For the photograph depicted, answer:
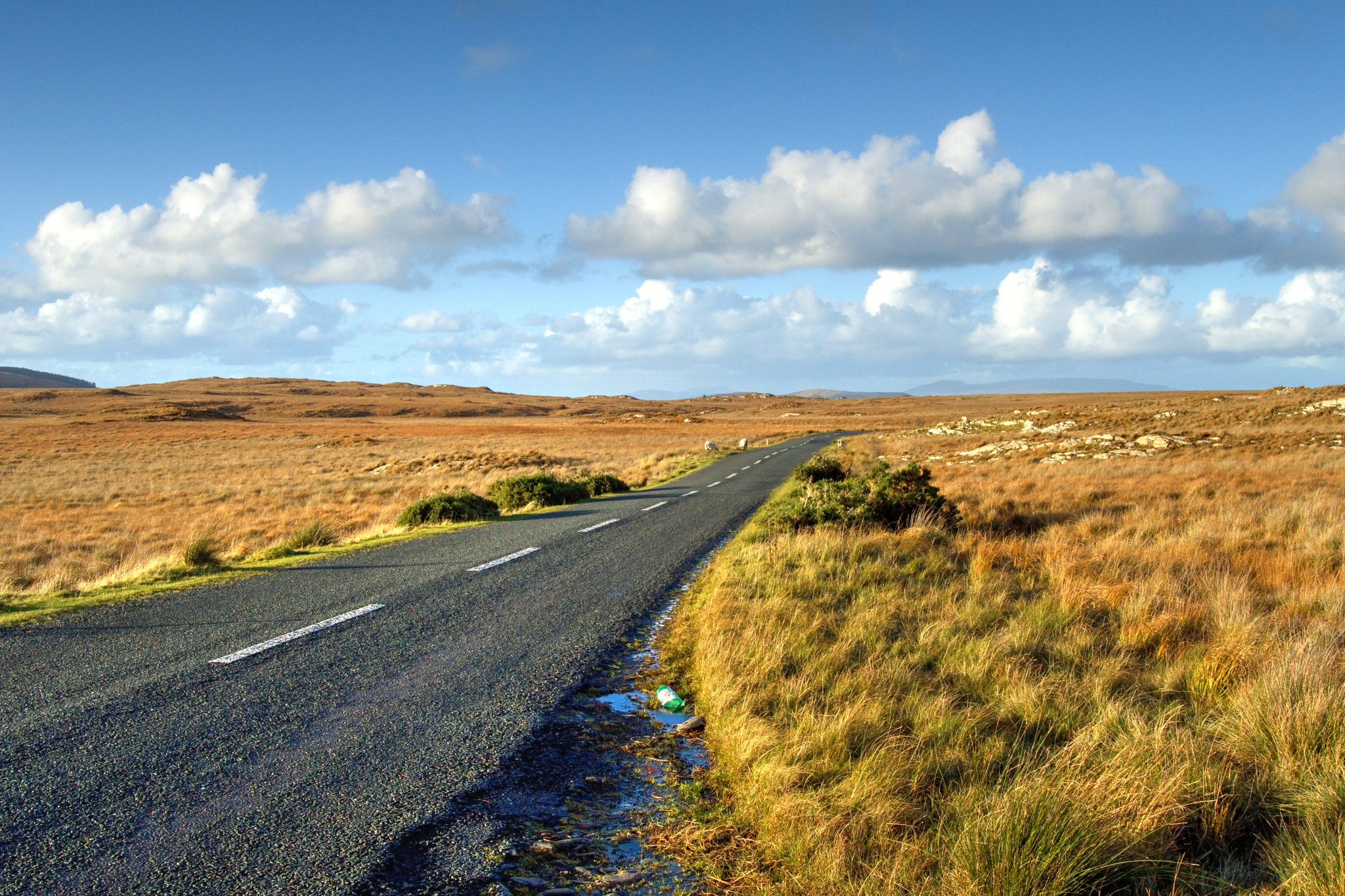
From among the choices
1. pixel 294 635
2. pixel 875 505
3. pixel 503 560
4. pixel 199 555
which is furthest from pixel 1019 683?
pixel 199 555

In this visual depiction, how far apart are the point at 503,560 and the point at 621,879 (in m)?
7.21

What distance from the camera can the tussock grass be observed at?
3197 millimetres

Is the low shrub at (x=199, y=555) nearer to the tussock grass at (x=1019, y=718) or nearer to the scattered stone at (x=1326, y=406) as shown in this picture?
the tussock grass at (x=1019, y=718)

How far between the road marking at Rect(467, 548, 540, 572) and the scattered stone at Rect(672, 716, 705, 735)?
503cm

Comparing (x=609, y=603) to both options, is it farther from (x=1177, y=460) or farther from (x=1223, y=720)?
(x=1177, y=460)

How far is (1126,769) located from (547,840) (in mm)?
2802

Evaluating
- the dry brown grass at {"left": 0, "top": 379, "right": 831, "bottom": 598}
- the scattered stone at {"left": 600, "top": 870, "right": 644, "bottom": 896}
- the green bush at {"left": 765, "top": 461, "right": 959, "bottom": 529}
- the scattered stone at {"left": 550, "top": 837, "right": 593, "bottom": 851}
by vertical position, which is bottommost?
the dry brown grass at {"left": 0, "top": 379, "right": 831, "bottom": 598}

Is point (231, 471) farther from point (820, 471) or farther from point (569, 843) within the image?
point (569, 843)

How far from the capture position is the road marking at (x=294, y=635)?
5.85 m

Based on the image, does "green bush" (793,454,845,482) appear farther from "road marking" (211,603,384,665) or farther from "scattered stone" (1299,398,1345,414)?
"scattered stone" (1299,398,1345,414)

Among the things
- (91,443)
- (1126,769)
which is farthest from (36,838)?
(91,443)

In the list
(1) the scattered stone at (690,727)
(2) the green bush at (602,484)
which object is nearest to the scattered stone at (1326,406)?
(2) the green bush at (602,484)

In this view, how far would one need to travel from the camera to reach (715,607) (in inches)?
290

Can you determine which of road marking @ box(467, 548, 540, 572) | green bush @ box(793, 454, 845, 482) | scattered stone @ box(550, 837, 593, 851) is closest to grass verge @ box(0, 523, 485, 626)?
road marking @ box(467, 548, 540, 572)
